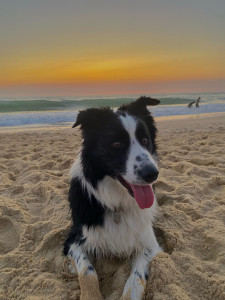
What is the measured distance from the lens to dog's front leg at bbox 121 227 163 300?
7.29 ft

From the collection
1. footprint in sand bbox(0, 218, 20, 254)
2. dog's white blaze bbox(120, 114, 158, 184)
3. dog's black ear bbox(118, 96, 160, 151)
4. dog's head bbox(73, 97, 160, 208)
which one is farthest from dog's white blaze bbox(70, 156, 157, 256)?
footprint in sand bbox(0, 218, 20, 254)

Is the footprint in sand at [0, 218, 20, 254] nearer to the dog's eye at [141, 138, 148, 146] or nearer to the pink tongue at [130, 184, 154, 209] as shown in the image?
the pink tongue at [130, 184, 154, 209]

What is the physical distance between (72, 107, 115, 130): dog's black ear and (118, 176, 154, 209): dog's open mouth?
74 centimetres

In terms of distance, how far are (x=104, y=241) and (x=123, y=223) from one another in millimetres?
267

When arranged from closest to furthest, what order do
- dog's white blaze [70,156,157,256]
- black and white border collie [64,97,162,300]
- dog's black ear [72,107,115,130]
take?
black and white border collie [64,97,162,300], dog's white blaze [70,156,157,256], dog's black ear [72,107,115,130]

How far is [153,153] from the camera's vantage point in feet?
10.4

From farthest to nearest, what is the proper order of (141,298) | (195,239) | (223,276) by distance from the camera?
(195,239) → (223,276) → (141,298)

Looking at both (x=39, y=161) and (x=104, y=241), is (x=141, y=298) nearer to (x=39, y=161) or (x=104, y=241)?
(x=104, y=241)

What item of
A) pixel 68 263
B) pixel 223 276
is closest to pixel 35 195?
pixel 68 263

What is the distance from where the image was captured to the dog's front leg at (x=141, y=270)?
7.29ft

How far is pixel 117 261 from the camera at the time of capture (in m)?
2.81

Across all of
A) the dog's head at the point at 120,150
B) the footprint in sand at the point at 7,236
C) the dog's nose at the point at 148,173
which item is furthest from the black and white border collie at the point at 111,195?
the footprint in sand at the point at 7,236

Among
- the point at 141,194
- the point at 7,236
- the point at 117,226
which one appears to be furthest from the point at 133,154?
the point at 7,236

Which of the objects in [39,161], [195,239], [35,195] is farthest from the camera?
[39,161]
